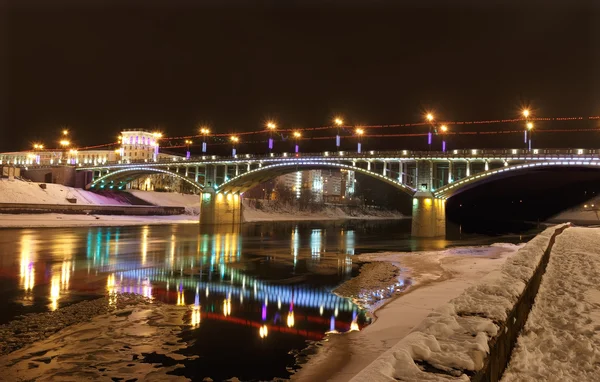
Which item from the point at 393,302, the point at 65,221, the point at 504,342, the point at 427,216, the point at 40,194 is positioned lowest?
the point at 393,302

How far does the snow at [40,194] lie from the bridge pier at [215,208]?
25372 millimetres

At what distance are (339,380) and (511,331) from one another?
2839mm

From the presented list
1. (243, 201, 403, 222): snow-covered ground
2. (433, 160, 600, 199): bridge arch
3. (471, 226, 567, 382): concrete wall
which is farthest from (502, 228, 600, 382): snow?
(243, 201, 403, 222): snow-covered ground

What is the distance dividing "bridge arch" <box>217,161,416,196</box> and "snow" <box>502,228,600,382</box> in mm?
44295

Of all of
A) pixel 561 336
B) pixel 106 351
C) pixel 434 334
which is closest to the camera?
pixel 434 334

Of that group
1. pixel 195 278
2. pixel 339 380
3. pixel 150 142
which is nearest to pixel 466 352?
pixel 339 380

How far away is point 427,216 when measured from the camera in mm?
53500

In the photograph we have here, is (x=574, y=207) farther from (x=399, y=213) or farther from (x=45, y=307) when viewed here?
(x=45, y=307)

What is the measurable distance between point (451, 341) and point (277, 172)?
7039 centimetres

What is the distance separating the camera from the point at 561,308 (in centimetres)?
978

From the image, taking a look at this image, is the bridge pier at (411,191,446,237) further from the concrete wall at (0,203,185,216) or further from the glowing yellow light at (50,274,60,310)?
the concrete wall at (0,203,185,216)

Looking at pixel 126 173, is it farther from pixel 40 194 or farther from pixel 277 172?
pixel 277 172

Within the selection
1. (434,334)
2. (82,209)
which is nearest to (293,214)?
(82,209)

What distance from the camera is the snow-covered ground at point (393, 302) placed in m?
8.35
